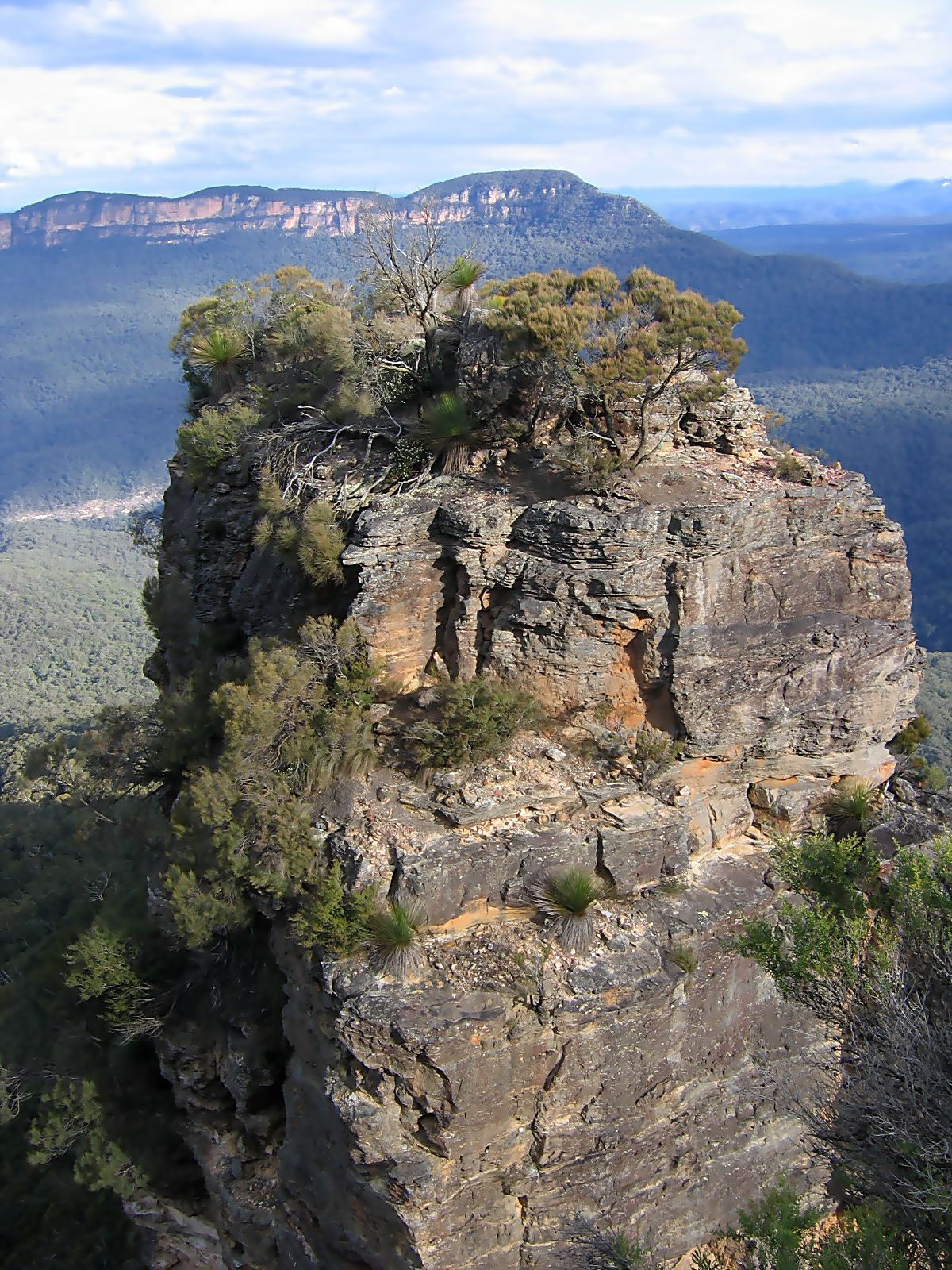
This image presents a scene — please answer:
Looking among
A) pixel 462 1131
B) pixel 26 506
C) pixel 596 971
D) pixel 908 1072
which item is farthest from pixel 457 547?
pixel 26 506

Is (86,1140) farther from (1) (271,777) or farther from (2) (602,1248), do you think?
(2) (602,1248)

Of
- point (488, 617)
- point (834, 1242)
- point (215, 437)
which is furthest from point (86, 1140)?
point (215, 437)

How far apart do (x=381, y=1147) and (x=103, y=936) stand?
5.53 metres

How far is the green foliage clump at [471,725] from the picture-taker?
12203mm

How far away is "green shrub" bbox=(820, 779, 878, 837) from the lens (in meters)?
13.6

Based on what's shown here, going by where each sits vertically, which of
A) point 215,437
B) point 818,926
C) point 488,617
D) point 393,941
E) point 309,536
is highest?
point 215,437

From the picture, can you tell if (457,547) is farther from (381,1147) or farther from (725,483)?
(381,1147)

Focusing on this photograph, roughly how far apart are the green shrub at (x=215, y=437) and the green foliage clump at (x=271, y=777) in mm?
6127

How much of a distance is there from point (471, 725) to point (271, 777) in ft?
8.77

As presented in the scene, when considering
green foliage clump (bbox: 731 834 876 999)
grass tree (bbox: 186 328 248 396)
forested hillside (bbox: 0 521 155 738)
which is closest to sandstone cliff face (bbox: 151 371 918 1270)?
green foliage clump (bbox: 731 834 876 999)

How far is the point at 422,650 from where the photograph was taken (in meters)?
13.8

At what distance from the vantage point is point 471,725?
40.0ft

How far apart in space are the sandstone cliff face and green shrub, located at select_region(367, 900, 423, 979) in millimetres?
214

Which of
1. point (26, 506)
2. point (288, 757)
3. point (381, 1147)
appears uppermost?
point (288, 757)
